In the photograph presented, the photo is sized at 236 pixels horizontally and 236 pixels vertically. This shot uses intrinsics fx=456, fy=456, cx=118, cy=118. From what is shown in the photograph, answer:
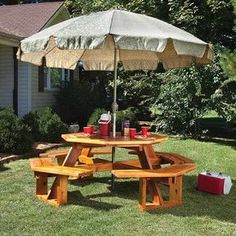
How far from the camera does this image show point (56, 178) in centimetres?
638

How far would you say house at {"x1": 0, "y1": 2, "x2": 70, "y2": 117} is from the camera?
49.9ft

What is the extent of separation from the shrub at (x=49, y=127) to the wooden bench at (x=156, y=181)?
18.6 feet

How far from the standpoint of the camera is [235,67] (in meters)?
8.82

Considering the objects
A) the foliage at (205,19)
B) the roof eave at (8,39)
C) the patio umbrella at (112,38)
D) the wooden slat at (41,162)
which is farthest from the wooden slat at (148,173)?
the foliage at (205,19)

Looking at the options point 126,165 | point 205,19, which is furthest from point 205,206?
point 205,19

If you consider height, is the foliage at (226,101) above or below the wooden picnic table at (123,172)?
above

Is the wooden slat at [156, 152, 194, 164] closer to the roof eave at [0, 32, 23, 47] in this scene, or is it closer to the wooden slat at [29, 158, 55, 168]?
the wooden slat at [29, 158, 55, 168]

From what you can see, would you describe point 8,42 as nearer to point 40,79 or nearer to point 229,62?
point 40,79

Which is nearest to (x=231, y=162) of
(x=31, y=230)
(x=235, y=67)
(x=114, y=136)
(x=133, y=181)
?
(x=235, y=67)

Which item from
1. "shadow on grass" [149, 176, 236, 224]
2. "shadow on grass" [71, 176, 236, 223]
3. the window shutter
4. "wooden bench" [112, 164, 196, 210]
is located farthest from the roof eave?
"wooden bench" [112, 164, 196, 210]

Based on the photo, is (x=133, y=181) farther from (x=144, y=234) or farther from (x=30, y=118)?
(x=30, y=118)

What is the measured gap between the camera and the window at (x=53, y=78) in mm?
16641

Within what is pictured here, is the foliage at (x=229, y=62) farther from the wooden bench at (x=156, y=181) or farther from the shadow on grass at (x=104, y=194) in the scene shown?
the shadow on grass at (x=104, y=194)

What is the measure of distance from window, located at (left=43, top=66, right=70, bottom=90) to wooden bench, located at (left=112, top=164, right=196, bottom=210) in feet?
34.6
